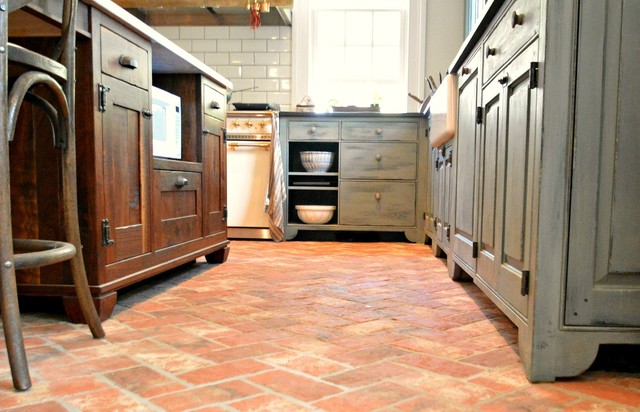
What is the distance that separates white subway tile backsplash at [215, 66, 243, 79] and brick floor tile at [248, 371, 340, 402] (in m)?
4.14

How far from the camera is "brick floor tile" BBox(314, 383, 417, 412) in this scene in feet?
3.67

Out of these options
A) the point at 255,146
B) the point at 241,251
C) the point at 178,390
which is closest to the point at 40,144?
the point at 178,390

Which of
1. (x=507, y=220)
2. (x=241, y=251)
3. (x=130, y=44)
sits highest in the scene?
(x=130, y=44)

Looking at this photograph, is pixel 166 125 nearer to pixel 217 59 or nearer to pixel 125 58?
pixel 125 58

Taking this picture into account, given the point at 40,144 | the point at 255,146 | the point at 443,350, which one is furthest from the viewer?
the point at 255,146

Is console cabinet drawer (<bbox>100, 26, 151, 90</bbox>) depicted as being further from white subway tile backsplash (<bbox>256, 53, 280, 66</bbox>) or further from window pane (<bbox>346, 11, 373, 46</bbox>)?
window pane (<bbox>346, 11, 373, 46</bbox>)

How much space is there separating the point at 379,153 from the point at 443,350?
302 cm

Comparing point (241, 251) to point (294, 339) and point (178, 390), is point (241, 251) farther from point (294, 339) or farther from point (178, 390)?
point (178, 390)

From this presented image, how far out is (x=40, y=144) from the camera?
1.79m

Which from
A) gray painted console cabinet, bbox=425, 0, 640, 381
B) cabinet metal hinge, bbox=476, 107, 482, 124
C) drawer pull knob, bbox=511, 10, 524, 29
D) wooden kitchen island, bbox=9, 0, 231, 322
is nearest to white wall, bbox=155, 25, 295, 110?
wooden kitchen island, bbox=9, 0, 231, 322

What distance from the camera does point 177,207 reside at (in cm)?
251

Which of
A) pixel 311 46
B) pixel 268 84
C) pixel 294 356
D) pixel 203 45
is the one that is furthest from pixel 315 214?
A: pixel 294 356

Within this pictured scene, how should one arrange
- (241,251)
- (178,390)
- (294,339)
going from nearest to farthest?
(178,390), (294,339), (241,251)

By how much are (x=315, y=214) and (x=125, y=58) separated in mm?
2630
